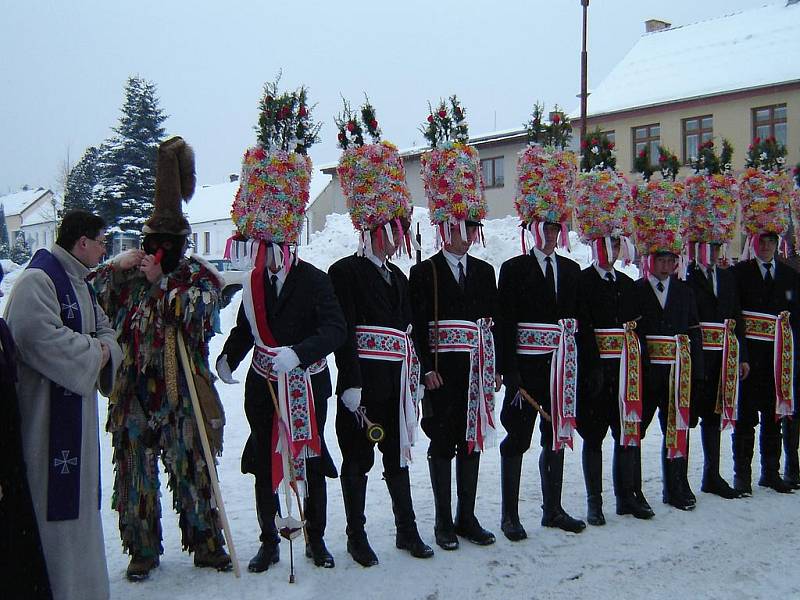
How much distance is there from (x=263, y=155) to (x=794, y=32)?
24.7 m

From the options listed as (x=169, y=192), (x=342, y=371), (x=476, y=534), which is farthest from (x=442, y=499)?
(x=169, y=192)

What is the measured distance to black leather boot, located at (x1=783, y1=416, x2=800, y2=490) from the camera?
6.38 metres

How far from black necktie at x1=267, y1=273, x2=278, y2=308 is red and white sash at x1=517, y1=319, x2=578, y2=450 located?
174cm

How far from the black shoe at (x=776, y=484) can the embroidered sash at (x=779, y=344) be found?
484 millimetres

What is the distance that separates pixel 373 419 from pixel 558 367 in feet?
4.51

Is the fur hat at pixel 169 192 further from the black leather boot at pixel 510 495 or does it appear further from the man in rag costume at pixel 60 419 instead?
the black leather boot at pixel 510 495

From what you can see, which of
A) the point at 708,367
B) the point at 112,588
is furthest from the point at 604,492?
the point at 112,588

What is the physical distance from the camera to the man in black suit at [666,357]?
574 cm

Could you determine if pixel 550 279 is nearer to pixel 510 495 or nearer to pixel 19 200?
pixel 510 495

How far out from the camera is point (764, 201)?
6.58 m

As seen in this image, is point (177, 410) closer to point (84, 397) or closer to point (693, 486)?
point (84, 397)

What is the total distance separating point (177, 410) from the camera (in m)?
4.37

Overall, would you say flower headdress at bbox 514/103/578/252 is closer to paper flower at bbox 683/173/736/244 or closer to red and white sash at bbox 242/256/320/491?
paper flower at bbox 683/173/736/244

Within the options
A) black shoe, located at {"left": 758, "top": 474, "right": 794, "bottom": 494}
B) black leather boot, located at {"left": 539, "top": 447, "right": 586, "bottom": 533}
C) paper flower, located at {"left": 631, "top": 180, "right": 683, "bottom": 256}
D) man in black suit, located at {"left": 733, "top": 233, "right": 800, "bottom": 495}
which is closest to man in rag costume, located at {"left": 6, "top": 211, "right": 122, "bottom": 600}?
black leather boot, located at {"left": 539, "top": 447, "right": 586, "bottom": 533}
